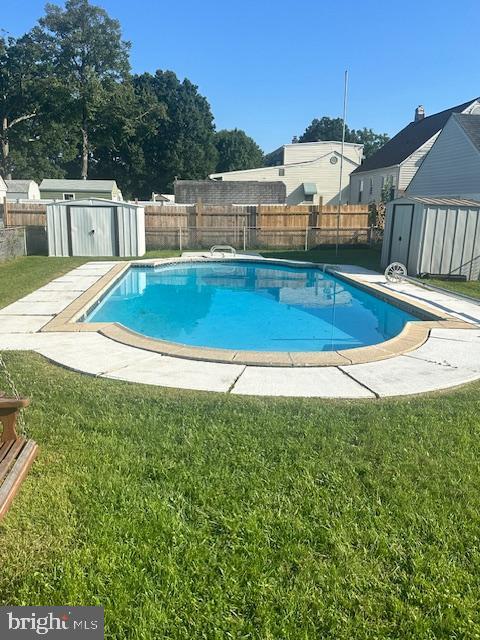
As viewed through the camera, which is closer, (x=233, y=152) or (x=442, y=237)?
(x=442, y=237)

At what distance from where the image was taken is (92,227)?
16.5m

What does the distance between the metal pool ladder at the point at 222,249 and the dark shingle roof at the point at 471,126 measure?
9.13 meters

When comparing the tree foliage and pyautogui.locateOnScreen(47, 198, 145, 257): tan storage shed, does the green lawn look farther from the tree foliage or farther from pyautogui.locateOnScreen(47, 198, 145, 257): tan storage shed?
the tree foliage

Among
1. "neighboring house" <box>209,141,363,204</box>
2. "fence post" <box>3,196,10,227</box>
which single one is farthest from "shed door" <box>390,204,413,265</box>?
"neighboring house" <box>209,141,363,204</box>

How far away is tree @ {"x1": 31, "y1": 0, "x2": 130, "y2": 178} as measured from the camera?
41.3m

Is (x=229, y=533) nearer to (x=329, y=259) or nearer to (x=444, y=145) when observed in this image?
(x=329, y=259)

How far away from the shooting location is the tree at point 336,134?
82181mm

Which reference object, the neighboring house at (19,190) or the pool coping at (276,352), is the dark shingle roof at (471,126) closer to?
the pool coping at (276,352)

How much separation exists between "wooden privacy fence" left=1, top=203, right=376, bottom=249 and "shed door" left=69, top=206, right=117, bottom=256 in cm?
270

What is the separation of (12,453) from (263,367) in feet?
10.2

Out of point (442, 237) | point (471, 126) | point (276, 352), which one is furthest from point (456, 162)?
point (276, 352)

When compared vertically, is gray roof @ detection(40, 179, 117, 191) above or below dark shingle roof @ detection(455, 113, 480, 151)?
below
